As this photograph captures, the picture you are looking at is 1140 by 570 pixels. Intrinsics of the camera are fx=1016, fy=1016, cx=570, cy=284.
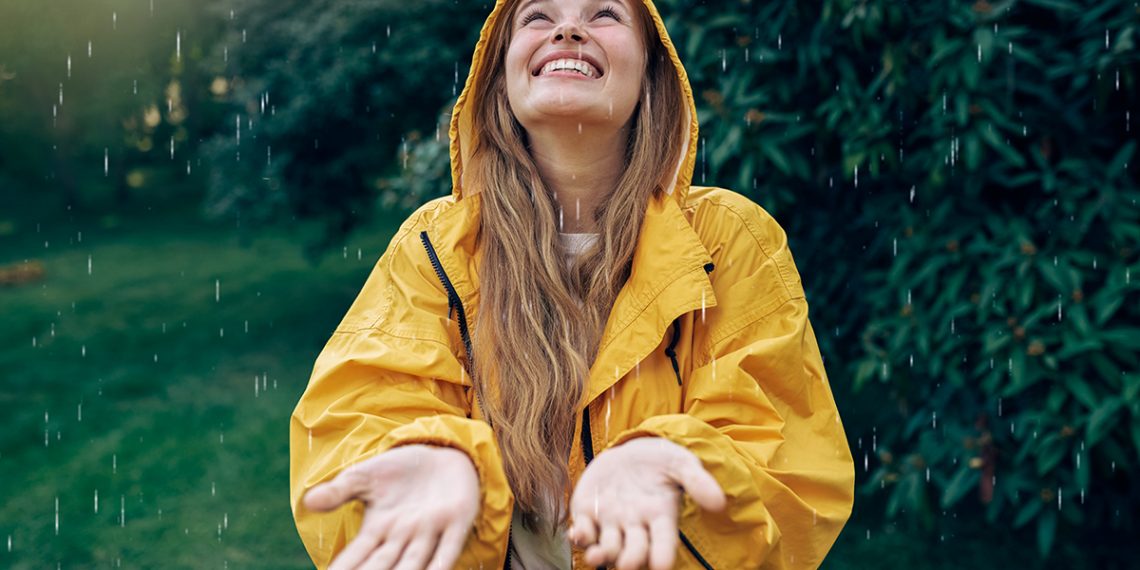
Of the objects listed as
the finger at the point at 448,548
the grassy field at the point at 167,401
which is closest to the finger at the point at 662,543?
the finger at the point at 448,548

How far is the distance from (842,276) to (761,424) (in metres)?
2.21

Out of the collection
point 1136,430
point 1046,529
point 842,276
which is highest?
point 842,276

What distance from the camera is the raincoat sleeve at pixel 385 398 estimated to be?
5.76 feet

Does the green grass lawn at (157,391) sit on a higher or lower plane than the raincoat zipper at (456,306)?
lower

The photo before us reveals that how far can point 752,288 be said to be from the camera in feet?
7.11

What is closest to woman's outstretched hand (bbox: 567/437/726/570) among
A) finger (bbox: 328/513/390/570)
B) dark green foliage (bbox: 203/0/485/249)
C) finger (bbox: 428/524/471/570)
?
finger (bbox: 428/524/471/570)

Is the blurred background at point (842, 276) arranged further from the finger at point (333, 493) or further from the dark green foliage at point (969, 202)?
the finger at point (333, 493)

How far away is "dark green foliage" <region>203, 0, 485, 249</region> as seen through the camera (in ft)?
21.5

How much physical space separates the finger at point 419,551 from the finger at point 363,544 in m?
0.05

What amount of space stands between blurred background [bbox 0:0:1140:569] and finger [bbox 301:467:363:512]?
94.9 inches

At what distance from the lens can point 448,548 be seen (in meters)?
1.51

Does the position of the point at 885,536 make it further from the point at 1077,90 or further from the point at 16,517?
the point at 16,517

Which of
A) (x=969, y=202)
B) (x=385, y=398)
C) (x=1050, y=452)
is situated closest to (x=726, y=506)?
(x=385, y=398)

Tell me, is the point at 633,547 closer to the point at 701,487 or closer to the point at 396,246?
the point at 701,487
